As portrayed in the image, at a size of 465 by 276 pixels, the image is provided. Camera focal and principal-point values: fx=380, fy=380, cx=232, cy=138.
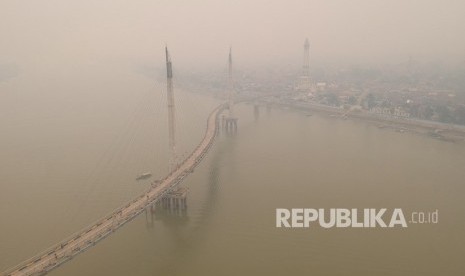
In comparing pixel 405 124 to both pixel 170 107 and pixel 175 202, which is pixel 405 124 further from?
pixel 175 202

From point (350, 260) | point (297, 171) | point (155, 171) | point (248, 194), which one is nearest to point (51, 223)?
point (155, 171)

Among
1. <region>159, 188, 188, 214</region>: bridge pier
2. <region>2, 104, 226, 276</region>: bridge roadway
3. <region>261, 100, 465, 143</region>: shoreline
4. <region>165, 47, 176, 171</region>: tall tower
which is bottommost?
<region>159, 188, 188, 214</region>: bridge pier

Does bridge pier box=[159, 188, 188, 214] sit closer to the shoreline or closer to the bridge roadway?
the bridge roadway

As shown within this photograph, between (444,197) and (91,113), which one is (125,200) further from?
(91,113)

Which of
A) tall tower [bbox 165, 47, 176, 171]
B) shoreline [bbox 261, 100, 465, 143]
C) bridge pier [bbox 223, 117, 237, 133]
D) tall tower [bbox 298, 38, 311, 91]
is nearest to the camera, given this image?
tall tower [bbox 165, 47, 176, 171]

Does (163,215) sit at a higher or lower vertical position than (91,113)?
lower

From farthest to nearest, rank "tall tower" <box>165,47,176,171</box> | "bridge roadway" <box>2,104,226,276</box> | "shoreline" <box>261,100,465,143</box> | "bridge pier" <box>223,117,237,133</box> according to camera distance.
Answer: "bridge pier" <box>223,117,237,133</box>
"shoreline" <box>261,100,465,143</box>
"tall tower" <box>165,47,176,171</box>
"bridge roadway" <box>2,104,226,276</box>

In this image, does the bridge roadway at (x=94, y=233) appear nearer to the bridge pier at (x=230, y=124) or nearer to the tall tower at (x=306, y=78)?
the bridge pier at (x=230, y=124)

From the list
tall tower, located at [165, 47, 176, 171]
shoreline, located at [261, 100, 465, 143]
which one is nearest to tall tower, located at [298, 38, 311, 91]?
shoreline, located at [261, 100, 465, 143]

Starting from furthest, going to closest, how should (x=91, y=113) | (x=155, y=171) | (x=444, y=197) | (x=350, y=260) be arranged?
(x=91, y=113)
(x=155, y=171)
(x=444, y=197)
(x=350, y=260)
